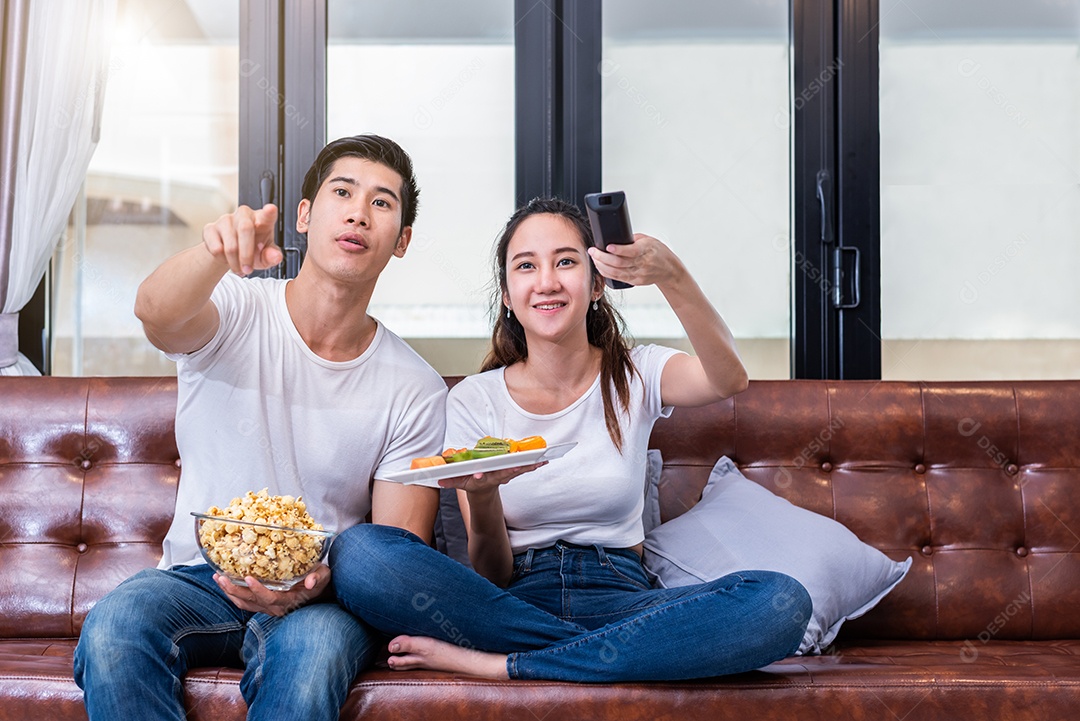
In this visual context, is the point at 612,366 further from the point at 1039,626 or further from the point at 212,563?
the point at 1039,626

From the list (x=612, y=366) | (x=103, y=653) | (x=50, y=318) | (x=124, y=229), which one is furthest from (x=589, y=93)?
(x=103, y=653)

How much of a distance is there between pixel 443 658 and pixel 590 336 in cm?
74

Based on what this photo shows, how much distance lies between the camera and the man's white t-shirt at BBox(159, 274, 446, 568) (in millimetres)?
1652

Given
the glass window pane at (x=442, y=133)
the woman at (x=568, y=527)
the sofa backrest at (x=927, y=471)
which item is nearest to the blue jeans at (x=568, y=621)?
the woman at (x=568, y=527)

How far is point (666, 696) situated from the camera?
4.57 feet

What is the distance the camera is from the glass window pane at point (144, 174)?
8.64 ft

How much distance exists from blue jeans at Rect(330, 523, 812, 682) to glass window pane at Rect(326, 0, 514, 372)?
3.95ft

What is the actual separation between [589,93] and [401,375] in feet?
4.00

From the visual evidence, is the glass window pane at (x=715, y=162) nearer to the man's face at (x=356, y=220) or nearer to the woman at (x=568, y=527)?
the woman at (x=568, y=527)

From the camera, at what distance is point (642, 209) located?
267 centimetres

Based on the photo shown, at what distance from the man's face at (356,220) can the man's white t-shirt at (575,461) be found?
32 centimetres

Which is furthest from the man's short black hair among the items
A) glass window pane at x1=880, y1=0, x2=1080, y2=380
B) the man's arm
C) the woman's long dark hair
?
glass window pane at x1=880, y1=0, x2=1080, y2=380

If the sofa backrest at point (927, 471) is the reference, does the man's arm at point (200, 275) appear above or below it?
above

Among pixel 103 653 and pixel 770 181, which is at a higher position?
pixel 770 181
